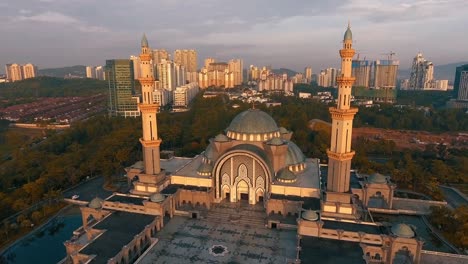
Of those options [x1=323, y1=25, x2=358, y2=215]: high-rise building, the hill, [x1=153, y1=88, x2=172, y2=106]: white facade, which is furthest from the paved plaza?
the hill

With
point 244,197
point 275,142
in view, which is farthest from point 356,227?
point 244,197

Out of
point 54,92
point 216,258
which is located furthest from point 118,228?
point 54,92

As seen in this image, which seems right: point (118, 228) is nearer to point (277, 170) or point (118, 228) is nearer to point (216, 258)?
point (216, 258)

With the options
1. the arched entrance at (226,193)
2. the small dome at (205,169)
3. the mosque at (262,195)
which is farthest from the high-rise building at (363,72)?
the small dome at (205,169)

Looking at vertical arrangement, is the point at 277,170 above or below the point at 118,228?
above

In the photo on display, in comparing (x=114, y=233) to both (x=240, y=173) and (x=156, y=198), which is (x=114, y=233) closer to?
(x=156, y=198)

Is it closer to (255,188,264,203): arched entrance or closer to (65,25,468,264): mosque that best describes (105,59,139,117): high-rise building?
(65,25,468,264): mosque
